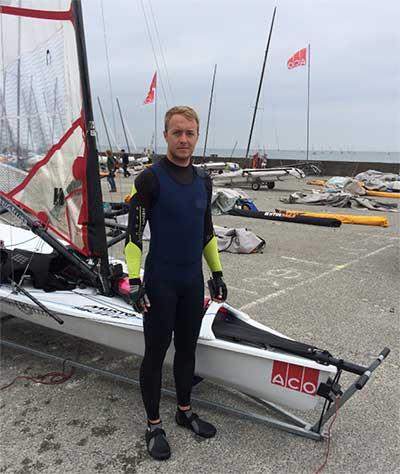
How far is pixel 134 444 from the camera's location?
2240 mm

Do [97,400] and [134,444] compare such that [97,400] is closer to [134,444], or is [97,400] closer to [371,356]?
[134,444]

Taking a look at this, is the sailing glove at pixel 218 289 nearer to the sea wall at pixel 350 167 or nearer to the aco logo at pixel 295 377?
the aco logo at pixel 295 377

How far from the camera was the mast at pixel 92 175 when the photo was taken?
281 cm

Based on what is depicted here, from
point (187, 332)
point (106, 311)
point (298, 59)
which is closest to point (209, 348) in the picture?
point (187, 332)

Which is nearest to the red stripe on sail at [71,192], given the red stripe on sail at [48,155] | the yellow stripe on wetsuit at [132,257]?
the red stripe on sail at [48,155]

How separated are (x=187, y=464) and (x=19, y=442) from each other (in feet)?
2.97

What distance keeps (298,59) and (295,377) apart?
1913 cm

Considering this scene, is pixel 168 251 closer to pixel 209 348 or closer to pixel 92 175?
pixel 209 348

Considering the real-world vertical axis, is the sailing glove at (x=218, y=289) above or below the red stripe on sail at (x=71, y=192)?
below

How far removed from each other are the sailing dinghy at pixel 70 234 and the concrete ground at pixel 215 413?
0.18 m

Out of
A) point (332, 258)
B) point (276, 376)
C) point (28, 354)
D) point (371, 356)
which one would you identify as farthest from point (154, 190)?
point (332, 258)

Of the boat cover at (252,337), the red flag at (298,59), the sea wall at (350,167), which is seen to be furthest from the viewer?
the sea wall at (350,167)

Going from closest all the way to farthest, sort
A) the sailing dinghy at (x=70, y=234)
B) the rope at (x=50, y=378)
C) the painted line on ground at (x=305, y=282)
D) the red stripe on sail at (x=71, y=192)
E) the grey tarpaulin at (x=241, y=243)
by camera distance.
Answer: the sailing dinghy at (x=70, y=234) → the rope at (x=50, y=378) → the red stripe on sail at (x=71, y=192) → the painted line on ground at (x=305, y=282) → the grey tarpaulin at (x=241, y=243)

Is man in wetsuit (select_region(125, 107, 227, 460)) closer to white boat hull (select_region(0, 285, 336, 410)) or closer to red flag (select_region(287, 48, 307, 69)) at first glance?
white boat hull (select_region(0, 285, 336, 410))
